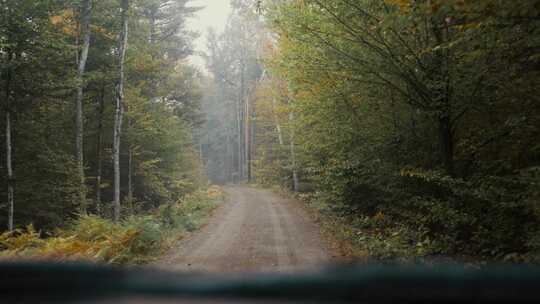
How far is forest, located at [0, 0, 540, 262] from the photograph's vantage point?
20.9 feet

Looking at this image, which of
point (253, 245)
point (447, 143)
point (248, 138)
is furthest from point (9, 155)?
point (248, 138)

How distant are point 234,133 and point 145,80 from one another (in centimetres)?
3541

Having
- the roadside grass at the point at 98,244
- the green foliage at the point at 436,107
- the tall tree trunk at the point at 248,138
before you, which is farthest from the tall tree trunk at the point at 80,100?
the tall tree trunk at the point at 248,138

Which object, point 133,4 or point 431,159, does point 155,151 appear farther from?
point 431,159

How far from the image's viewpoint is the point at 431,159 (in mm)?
8922

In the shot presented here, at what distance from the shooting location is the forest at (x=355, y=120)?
637cm

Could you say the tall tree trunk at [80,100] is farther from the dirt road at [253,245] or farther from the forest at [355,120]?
the dirt road at [253,245]

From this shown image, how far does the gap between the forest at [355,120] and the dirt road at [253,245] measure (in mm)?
990

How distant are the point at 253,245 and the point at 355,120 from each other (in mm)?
4644

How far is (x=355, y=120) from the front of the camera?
9.95 meters

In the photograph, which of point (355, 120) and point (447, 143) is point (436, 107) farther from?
point (355, 120)

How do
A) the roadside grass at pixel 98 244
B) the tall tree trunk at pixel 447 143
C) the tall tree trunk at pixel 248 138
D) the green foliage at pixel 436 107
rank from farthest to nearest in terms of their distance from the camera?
Result: the tall tree trunk at pixel 248 138
the tall tree trunk at pixel 447 143
the roadside grass at pixel 98 244
the green foliage at pixel 436 107

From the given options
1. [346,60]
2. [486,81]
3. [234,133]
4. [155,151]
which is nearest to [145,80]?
[155,151]

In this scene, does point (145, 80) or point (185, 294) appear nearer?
point (185, 294)
